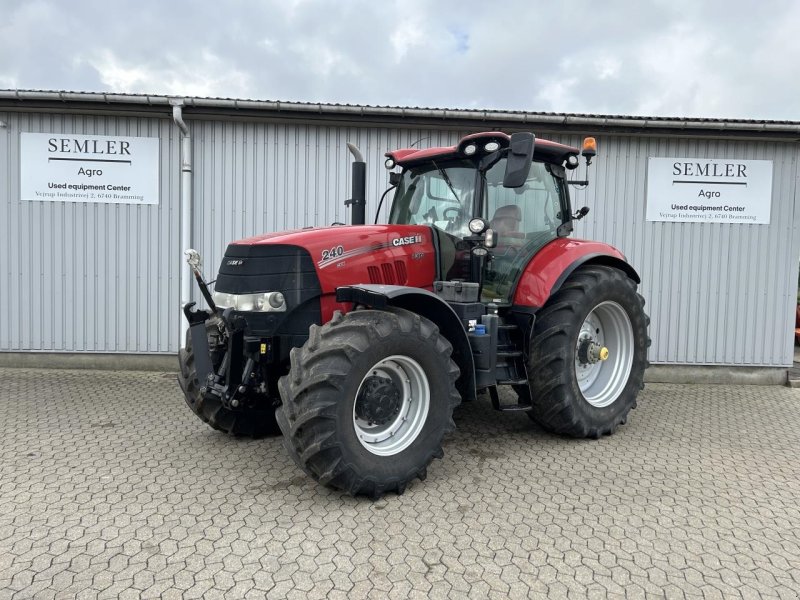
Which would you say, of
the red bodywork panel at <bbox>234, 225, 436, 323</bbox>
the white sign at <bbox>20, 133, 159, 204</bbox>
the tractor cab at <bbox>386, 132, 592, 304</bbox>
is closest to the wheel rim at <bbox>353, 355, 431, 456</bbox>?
the red bodywork panel at <bbox>234, 225, 436, 323</bbox>

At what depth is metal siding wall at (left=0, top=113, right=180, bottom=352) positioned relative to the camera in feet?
22.7

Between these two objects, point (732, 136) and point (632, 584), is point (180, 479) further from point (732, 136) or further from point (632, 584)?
point (732, 136)

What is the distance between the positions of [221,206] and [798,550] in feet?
20.7

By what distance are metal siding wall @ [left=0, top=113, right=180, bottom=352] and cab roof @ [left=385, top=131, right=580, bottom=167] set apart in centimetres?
359

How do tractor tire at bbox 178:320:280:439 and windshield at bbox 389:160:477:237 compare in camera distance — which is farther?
windshield at bbox 389:160:477:237

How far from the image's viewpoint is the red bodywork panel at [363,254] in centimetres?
379

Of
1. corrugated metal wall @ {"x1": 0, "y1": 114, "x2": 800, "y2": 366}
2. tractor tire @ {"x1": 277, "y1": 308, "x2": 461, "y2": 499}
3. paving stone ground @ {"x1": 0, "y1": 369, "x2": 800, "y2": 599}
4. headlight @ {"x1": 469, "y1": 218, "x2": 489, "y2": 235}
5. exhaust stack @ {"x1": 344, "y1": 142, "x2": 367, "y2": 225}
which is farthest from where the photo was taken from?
corrugated metal wall @ {"x1": 0, "y1": 114, "x2": 800, "y2": 366}

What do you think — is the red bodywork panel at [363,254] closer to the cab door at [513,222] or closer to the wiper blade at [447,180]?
the wiper blade at [447,180]

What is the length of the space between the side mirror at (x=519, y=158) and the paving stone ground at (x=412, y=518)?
1972 millimetres

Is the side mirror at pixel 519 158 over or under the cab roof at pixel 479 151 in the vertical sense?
under

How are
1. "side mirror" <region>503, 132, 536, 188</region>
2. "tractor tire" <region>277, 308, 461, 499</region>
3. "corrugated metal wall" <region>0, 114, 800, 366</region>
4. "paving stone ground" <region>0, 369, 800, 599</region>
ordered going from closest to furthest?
"paving stone ground" <region>0, 369, 800, 599</region> → "tractor tire" <region>277, 308, 461, 499</region> → "side mirror" <region>503, 132, 536, 188</region> → "corrugated metal wall" <region>0, 114, 800, 366</region>

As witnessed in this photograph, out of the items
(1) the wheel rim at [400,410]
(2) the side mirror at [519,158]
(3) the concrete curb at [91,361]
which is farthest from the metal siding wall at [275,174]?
(1) the wheel rim at [400,410]

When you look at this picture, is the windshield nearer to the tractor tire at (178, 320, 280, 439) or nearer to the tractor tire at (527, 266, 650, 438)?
the tractor tire at (527, 266, 650, 438)

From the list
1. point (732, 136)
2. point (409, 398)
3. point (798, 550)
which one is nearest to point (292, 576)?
point (409, 398)
